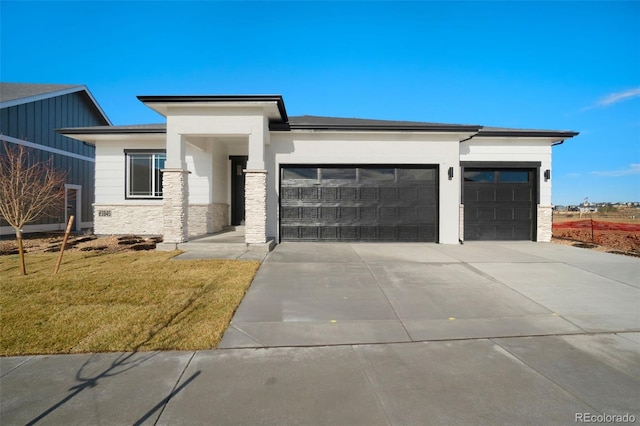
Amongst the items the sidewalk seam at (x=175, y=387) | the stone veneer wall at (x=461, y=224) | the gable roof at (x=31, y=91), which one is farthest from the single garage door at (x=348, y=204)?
the gable roof at (x=31, y=91)

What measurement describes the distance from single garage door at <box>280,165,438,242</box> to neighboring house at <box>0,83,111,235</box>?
40.4 feet

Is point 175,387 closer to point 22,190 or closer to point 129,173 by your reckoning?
point 22,190

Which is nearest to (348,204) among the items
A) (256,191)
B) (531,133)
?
(256,191)

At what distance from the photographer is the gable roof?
559 inches

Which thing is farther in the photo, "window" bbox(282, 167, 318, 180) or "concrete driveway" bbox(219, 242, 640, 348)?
"window" bbox(282, 167, 318, 180)

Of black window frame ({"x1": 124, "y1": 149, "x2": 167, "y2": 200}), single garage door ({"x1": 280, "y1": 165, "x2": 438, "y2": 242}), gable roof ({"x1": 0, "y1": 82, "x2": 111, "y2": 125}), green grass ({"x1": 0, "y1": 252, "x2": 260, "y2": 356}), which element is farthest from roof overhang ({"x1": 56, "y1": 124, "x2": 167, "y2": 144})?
green grass ({"x1": 0, "y1": 252, "x2": 260, "y2": 356})

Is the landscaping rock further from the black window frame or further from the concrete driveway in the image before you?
the concrete driveway

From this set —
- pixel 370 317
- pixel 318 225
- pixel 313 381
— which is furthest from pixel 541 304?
pixel 318 225

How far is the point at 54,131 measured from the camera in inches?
567

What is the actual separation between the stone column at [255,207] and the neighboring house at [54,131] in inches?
468

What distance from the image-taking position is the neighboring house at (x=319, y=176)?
968cm

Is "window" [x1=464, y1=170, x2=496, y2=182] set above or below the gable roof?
below
